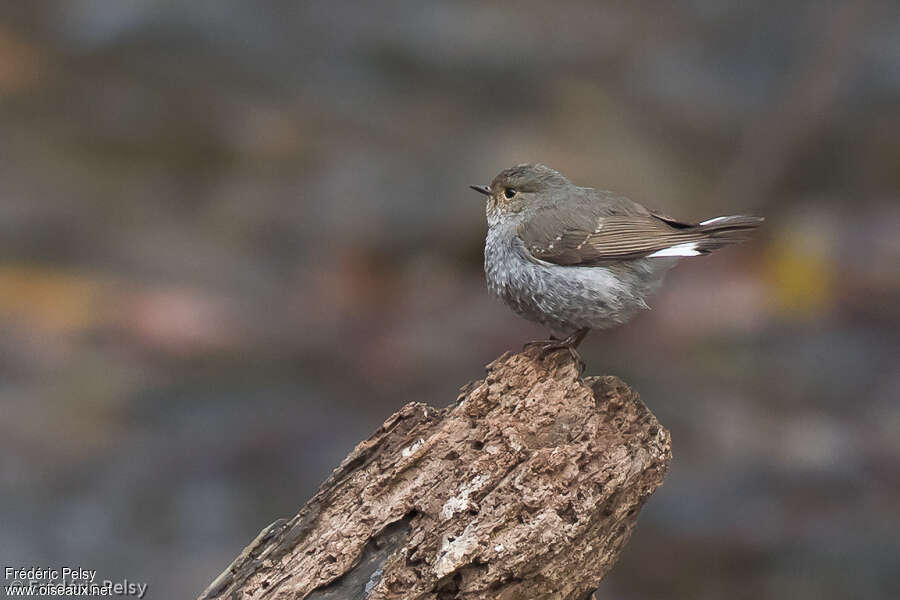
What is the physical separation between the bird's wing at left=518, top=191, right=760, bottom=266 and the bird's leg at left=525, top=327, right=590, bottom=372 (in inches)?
13.0

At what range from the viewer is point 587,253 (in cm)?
547

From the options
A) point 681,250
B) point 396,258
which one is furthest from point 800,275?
point 681,250

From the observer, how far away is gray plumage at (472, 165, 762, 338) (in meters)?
5.32

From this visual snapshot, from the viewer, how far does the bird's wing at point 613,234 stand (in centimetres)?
523

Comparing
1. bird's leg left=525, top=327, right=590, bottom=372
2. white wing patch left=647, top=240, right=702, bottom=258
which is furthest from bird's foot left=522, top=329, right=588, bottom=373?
white wing patch left=647, top=240, right=702, bottom=258

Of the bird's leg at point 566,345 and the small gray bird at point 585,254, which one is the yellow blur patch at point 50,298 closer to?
the small gray bird at point 585,254

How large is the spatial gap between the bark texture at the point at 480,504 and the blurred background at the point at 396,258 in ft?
15.6

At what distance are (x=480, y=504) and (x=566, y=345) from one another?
3.70 ft

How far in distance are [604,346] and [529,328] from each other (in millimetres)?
860

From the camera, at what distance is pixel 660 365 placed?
11.9m

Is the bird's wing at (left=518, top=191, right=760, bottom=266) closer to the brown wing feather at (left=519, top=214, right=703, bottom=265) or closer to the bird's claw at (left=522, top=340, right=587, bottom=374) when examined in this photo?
the brown wing feather at (left=519, top=214, right=703, bottom=265)

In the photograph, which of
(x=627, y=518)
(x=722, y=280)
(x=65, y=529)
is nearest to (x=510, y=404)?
(x=627, y=518)

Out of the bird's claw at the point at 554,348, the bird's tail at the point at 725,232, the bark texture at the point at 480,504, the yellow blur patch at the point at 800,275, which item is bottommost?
the bark texture at the point at 480,504

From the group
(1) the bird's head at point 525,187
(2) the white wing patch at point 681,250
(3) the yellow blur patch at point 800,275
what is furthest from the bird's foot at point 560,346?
(3) the yellow blur patch at point 800,275
